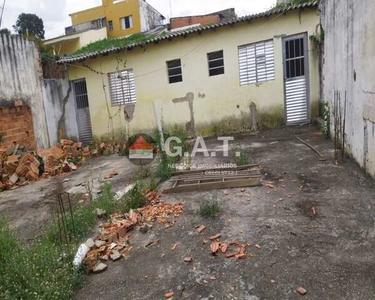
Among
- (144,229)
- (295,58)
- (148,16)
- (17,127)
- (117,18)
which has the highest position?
(148,16)

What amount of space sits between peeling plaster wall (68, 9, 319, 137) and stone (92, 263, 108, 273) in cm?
784

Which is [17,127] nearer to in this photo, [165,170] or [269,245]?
[165,170]

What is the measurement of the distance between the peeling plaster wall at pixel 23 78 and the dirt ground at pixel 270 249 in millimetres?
6963

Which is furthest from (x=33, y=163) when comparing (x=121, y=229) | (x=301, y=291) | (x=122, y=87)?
(x=301, y=291)

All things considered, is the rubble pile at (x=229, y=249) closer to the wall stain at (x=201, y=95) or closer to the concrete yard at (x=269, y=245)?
the concrete yard at (x=269, y=245)

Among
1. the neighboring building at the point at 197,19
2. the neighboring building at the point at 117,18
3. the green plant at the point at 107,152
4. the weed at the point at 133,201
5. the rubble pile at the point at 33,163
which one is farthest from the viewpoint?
the neighboring building at the point at 117,18

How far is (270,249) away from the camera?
10.5 feet

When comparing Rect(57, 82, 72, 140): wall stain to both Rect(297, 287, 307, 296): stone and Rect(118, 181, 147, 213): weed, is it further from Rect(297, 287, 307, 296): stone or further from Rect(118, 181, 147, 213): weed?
Rect(297, 287, 307, 296): stone

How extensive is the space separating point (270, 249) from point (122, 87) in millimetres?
9617

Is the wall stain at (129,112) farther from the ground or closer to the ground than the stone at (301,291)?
farther from the ground

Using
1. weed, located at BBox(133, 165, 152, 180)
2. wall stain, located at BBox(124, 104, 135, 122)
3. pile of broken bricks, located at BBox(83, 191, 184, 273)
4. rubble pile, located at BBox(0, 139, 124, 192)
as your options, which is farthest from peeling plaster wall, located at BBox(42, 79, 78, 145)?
pile of broken bricks, located at BBox(83, 191, 184, 273)

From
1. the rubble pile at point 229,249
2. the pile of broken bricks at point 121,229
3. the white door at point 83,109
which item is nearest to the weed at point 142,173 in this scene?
the pile of broken bricks at point 121,229

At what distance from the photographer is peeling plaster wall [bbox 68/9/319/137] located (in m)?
9.48

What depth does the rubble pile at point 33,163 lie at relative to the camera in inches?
306
